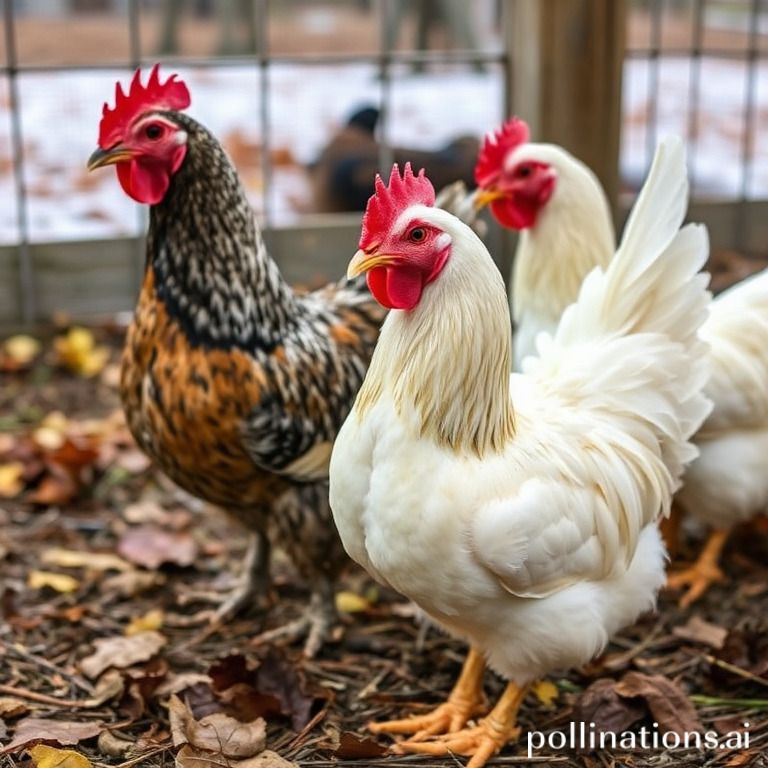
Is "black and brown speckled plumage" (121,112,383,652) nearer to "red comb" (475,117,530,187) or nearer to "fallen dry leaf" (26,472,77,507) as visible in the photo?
"red comb" (475,117,530,187)

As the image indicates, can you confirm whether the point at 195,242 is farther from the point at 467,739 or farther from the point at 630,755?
the point at 630,755

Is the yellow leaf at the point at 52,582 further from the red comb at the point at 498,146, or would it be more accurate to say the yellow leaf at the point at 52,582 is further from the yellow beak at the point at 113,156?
the red comb at the point at 498,146

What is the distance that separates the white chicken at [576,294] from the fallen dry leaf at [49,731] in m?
1.64

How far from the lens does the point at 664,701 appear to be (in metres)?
2.73

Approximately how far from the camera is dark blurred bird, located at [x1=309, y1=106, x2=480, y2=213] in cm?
507

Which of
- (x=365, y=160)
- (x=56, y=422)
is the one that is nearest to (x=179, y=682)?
(x=56, y=422)

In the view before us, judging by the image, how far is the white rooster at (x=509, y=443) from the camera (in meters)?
2.22

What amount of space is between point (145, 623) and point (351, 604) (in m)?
0.64

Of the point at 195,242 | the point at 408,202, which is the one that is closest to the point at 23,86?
the point at 195,242

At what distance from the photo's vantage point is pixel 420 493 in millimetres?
2225

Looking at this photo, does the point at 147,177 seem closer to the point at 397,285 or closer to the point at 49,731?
the point at 397,285

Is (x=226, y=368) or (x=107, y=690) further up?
(x=226, y=368)

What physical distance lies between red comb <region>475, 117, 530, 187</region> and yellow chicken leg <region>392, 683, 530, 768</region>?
4.98 ft

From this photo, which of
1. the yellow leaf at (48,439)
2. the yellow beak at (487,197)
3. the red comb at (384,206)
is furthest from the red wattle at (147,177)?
the yellow leaf at (48,439)
